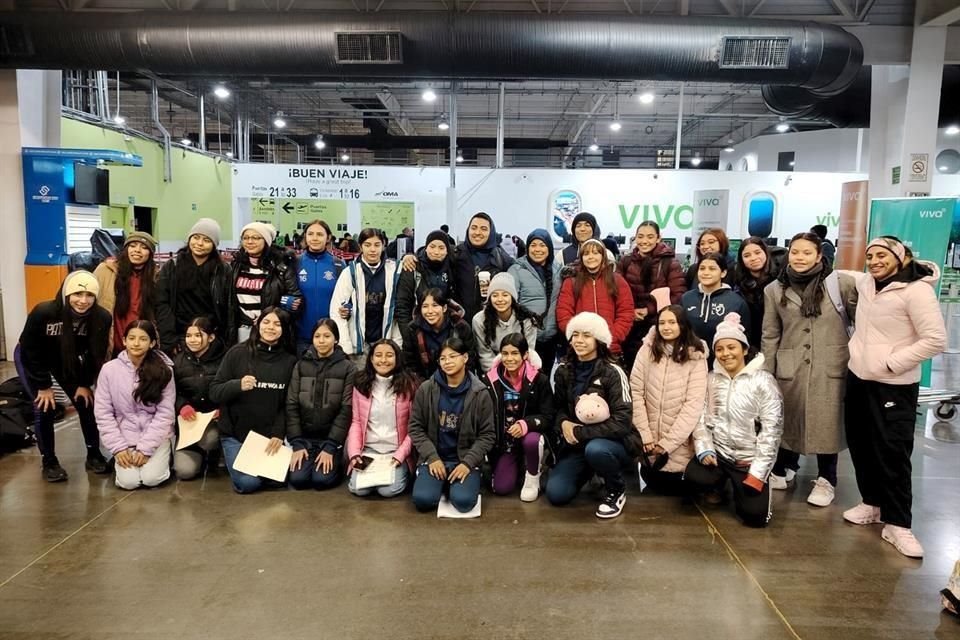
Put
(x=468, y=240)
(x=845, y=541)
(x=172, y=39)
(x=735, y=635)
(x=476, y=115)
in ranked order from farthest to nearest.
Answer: (x=476, y=115)
(x=172, y=39)
(x=468, y=240)
(x=845, y=541)
(x=735, y=635)

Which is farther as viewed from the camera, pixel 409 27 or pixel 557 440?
pixel 409 27

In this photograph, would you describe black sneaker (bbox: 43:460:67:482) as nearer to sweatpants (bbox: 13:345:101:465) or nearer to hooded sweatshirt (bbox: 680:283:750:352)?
sweatpants (bbox: 13:345:101:465)

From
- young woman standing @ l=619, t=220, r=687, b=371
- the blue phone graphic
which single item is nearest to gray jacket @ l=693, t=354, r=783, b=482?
young woman standing @ l=619, t=220, r=687, b=371

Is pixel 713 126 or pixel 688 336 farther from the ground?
pixel 713 126

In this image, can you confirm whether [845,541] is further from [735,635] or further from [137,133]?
[137,133]

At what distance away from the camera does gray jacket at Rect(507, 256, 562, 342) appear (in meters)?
3.98

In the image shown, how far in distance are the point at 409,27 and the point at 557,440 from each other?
454 centimetres

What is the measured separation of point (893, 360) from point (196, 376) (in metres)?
3.83

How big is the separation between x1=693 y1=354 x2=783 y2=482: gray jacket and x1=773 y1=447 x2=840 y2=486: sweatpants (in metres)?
0.37

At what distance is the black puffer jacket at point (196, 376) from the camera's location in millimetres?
3756

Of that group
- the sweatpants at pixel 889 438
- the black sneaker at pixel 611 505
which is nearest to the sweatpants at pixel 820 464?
the sweatpants at pixel 889 438

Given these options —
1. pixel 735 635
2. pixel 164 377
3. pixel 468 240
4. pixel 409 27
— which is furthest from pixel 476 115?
pixel 735 635

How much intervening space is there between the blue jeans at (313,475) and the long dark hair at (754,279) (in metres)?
2.66

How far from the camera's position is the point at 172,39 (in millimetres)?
5973
